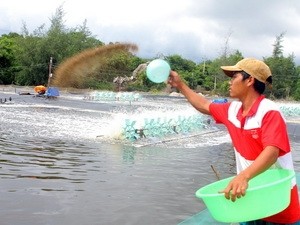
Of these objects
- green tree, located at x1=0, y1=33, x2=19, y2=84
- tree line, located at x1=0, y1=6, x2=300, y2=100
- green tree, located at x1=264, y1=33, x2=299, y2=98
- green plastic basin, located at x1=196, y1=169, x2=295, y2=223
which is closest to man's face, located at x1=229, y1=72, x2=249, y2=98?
green plastic basin, located at x1=196, y1=169, x2=295, y2=223

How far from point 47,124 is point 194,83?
5303cm

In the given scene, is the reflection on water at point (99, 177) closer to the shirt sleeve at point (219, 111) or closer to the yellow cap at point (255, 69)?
the shirt sleeve at point (219, 111)

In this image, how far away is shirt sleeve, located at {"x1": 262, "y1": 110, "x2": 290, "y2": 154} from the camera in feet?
8.15

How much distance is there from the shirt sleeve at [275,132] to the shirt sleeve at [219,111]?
357 mm

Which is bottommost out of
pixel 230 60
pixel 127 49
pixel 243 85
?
pixel 243 85

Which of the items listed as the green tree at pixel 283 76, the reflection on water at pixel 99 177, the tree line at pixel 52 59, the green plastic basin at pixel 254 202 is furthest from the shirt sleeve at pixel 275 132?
the green tree at pixel 283 76

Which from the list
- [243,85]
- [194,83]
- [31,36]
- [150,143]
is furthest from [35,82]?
[243,85]

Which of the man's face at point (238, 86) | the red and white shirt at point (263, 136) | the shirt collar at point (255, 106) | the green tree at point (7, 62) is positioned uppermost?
the green tree at point (7, 62)

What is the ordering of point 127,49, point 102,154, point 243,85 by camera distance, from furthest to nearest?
point 102,154, point 127,49, point 243,85

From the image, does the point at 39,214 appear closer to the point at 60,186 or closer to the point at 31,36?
the point at 60,186

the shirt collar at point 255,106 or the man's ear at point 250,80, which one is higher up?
the man's ear at point 250,80

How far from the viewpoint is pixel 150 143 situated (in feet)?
45.8

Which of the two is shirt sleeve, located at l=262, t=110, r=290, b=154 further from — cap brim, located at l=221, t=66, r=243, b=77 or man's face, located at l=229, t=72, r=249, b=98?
cap brim, located at l=221, t=66, r=243, b=77

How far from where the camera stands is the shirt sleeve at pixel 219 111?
2922 mm
